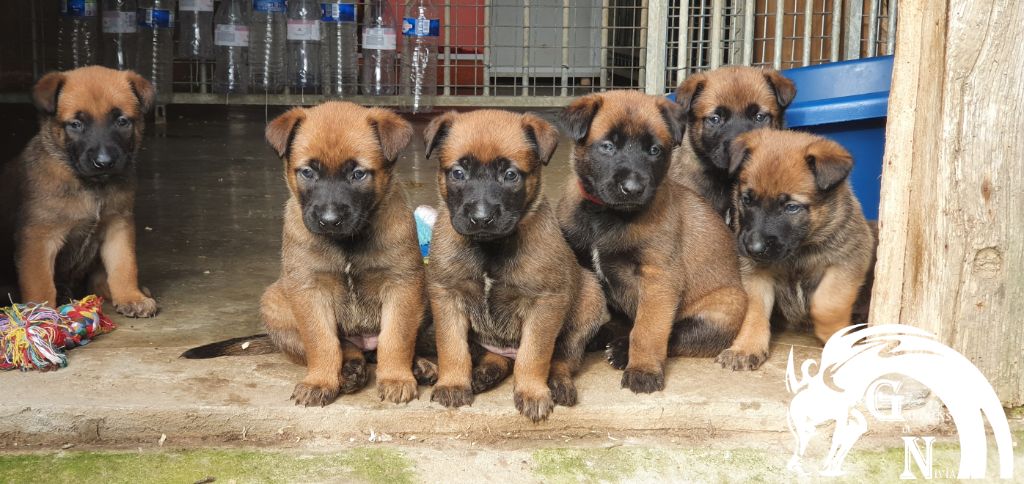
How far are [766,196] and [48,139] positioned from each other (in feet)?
11.6

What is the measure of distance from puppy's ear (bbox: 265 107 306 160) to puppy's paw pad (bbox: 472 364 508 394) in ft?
3.84

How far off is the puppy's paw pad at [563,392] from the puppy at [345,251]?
1.81 feet

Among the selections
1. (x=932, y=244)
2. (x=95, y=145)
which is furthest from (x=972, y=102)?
(x=95, y=145)

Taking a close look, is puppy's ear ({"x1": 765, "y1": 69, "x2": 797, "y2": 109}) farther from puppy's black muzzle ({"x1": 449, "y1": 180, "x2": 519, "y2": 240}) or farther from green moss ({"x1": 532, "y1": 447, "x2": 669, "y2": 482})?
green moss ({"x1": 532, "y1": 447, "x2": 669, "y2": 482})

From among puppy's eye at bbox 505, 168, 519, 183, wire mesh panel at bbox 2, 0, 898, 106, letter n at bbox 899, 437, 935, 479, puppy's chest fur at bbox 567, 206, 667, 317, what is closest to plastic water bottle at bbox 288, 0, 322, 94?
wire mesh panel at bbox 2, 0, 898, 106

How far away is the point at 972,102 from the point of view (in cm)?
387

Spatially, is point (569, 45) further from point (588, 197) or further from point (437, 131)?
point (437, 131)

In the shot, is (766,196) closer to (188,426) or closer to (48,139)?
(188,426)

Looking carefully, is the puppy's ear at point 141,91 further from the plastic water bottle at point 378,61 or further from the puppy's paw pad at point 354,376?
the plastic water bottle at point 378,61

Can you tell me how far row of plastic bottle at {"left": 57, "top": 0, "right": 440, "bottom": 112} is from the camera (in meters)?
11.3

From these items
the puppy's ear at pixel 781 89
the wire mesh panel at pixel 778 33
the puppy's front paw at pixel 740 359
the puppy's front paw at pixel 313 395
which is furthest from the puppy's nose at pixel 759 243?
the wire mesh panel at pixel 778 33

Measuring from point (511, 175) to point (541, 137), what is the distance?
204 millimetres

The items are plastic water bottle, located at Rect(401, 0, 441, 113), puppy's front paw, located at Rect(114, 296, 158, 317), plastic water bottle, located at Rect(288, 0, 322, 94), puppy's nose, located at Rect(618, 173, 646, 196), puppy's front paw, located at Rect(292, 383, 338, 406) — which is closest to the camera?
puppy's front paw, located at Rect(292, 383, 338, 406)

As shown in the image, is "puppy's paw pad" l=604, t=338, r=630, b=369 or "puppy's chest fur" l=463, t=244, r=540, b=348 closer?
"puppy's chest fur" l=463, t=244, r=540, b=348
